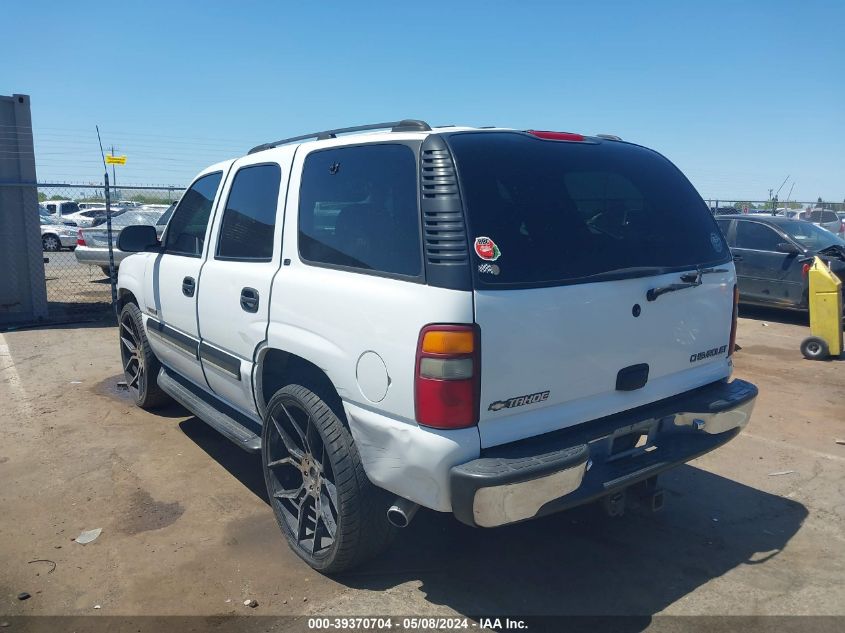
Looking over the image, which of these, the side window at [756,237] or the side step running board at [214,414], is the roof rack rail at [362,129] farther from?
the side window at [756,237]

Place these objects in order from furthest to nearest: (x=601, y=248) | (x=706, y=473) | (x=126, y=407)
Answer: (x=126, y=407), (x=706, y=473), (x=601, y=248)

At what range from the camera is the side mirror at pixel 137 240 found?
4980 mm

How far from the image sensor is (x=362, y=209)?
3135 mm

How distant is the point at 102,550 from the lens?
11.9 ft

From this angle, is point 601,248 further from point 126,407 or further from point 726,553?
point 126,407

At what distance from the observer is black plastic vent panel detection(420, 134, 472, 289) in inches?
103

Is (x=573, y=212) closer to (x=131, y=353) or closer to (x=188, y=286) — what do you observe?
(x=188, y=286)

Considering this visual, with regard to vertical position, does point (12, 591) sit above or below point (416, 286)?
below

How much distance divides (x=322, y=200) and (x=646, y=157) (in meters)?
1.76

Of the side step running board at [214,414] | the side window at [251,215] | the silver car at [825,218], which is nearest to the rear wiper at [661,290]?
the side window at [251,215]

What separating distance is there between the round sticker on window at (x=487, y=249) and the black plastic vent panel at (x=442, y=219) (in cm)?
5

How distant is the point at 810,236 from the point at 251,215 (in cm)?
993

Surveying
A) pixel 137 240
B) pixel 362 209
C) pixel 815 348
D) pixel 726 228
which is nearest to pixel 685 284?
pixel 362 209

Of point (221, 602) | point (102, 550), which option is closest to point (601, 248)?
point (221, 602)
